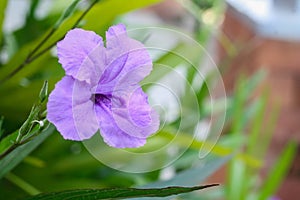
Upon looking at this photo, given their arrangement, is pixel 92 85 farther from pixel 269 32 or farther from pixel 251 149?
pixel 269 32

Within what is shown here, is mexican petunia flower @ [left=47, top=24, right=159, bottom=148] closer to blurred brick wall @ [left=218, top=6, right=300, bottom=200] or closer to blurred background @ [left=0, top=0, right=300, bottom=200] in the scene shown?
blurred background @ [left=0, top=0, right=300, bottom=200]

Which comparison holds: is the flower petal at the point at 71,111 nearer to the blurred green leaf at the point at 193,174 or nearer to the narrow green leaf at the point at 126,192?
the narrow green leaf at the point at 126,192

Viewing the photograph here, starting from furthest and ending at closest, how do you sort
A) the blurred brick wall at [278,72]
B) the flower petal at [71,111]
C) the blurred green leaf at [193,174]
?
the blurred brick wall at [278,72], the blurred green leaf at [193,174], the flower petal at [71,111]

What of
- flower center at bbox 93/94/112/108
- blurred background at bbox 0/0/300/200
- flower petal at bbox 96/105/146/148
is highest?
blurred background at bbox 0/0/300/200

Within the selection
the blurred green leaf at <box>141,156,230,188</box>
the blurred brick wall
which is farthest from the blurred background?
the blurred brick wall

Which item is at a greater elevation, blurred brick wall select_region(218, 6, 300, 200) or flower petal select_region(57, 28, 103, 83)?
blurred brick wall select_region(218, 6, 300, 200)

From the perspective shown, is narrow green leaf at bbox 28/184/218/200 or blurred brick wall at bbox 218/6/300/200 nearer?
narrow green leaf at bbox 28/184/218/200

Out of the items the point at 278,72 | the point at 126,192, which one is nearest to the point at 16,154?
the point at 126,192

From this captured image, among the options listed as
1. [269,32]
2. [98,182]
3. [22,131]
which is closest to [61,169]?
[98,182]

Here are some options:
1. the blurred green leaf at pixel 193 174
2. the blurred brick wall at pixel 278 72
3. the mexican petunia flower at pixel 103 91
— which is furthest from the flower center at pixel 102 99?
the blurred brick wall at pixel 278 72
